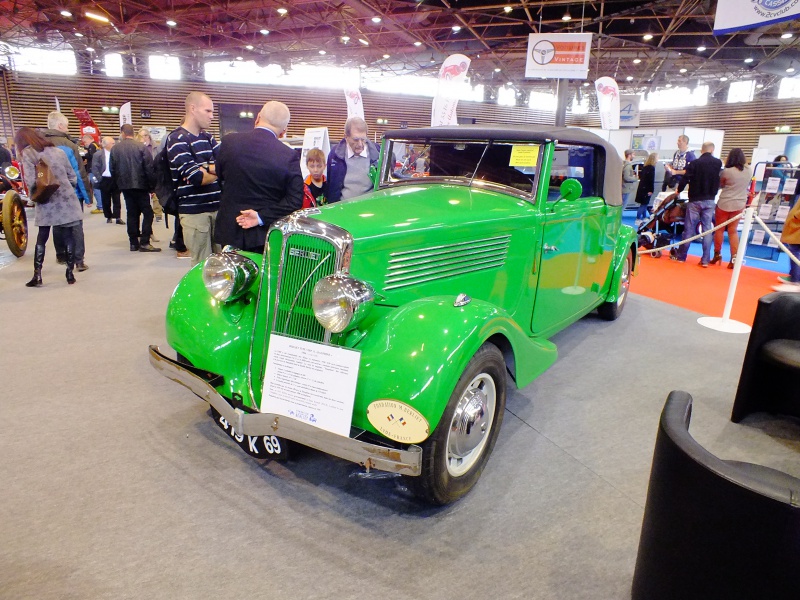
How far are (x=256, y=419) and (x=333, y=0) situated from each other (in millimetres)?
15331

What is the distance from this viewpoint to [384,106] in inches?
936

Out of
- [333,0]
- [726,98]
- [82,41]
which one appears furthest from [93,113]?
[726,98]

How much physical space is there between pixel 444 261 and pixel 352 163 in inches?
105

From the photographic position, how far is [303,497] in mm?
2141

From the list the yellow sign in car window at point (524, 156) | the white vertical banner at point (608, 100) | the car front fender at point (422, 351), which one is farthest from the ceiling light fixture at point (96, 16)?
the car front fender at point (422, 351)

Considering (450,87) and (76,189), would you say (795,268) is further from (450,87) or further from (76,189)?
(76,189)

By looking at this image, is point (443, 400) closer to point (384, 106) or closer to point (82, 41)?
point (82, 41)

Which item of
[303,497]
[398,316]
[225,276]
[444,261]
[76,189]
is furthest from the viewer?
[76,189]

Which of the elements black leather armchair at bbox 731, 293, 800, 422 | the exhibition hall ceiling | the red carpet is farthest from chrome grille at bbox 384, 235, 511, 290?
the exhibition hall ceiling

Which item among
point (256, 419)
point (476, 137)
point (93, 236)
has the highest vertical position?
point (476, 137)

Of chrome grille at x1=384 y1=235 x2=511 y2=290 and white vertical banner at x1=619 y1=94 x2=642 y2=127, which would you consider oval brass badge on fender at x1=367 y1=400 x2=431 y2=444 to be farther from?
white vertical banner at x1=619 y1=94 x2=642 y2=127

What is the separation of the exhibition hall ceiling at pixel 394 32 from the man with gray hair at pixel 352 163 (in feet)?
34.6

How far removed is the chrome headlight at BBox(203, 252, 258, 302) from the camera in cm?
229

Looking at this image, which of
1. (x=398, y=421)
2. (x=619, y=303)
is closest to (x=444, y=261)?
(x=398, y=421)
